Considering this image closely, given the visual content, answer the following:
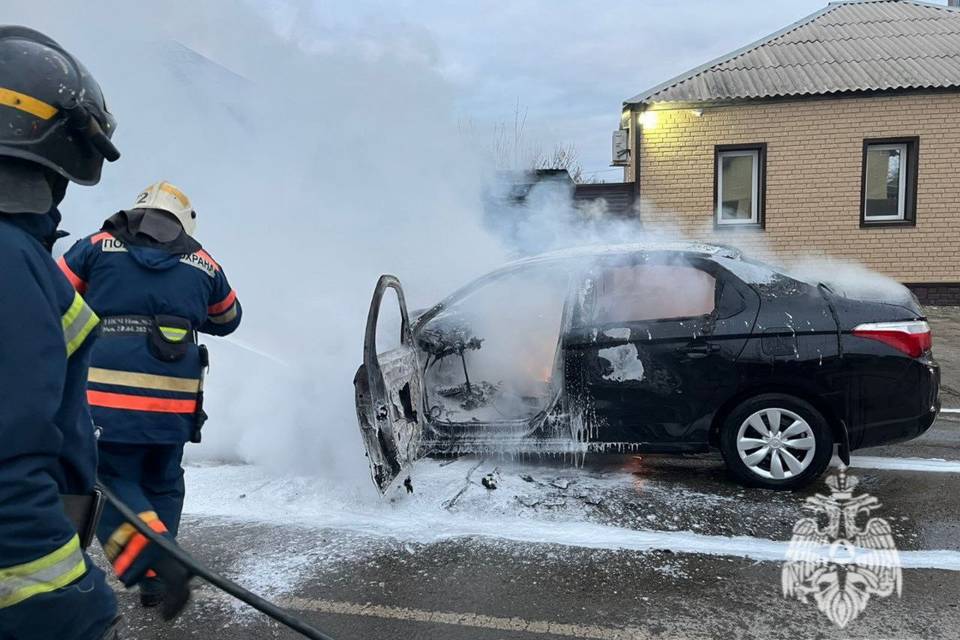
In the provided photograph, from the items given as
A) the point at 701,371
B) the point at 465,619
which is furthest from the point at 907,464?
the point at 465,619

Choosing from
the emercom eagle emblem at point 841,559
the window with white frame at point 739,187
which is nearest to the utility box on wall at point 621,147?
the window with white frame at point 739,187

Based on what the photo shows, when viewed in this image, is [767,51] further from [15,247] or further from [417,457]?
[15,247]

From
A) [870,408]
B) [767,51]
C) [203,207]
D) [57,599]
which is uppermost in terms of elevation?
[767,51]

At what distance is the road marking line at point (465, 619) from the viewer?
2.72 metres

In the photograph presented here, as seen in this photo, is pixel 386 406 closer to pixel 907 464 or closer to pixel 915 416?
pixel 915 416

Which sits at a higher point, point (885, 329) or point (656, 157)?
point (656, 157)

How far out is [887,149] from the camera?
11.1 m

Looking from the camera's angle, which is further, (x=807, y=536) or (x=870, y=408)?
(x=870, y=408)

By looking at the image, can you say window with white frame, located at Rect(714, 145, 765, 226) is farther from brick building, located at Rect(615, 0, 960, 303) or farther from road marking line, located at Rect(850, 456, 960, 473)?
road marking line, located at Rect(850, 456, 960, 473)

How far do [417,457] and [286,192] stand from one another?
308 centimetres

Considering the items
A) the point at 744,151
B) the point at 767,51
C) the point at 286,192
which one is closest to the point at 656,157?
the point at 744,151

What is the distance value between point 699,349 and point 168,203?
3022 millimetres

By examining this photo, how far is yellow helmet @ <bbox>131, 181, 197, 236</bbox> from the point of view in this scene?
9.37 feet

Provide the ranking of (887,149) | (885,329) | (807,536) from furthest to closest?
(887,149), (885,329), (807,536)
